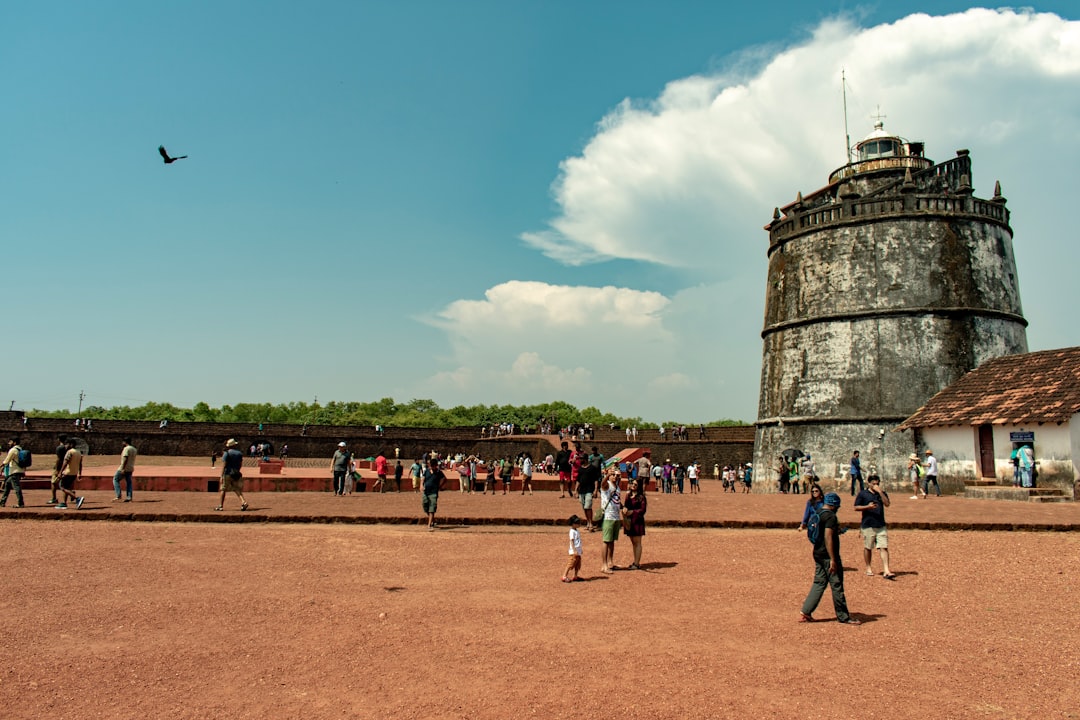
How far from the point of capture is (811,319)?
2114 cm

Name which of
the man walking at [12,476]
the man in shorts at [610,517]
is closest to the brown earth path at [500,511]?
the man walking at [12,476]

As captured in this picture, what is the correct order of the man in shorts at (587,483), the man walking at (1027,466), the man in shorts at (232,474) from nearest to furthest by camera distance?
the man in shorts at (587,483)
the man in shorts at (232,474)
the man walking at (1027,466)

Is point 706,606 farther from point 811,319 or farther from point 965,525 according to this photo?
point 811,319

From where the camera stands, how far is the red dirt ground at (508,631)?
391 cm

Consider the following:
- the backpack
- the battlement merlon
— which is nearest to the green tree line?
the battlement merlon

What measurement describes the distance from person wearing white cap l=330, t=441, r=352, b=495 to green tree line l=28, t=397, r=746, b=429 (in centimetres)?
4518

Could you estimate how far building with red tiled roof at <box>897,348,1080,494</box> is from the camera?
14906mm

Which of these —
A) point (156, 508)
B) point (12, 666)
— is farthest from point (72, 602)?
point (156, 508)

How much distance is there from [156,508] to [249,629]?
733 cm

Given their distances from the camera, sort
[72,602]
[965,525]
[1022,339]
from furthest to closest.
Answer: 1. [1022,339]
2. [965,525]
3. [72,602]

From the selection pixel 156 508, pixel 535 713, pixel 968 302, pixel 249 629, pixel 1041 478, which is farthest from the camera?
pixel 968 302

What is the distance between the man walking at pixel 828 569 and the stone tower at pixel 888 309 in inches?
612

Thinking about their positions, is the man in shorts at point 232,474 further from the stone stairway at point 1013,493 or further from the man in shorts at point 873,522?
the stone stairway at point 1013,493

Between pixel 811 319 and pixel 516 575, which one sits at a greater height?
pixel 811 319
